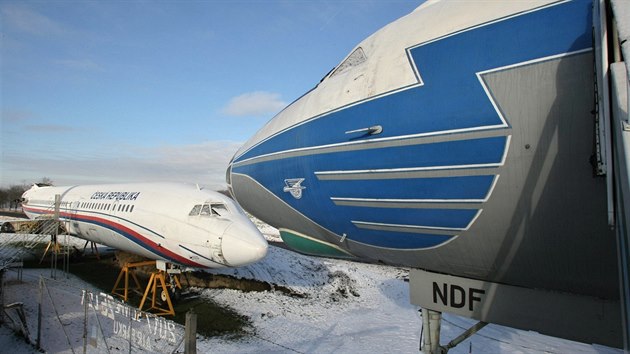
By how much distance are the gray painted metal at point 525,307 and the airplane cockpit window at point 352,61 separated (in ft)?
7.81

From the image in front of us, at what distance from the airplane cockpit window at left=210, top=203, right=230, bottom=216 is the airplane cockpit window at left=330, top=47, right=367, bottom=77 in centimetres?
933

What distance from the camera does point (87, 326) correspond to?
460 inches

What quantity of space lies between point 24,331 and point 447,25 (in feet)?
41.8

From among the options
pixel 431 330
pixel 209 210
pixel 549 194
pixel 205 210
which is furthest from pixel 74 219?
pixel 549 194

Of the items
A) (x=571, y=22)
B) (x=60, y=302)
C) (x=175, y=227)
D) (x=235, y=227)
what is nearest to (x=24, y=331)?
(x=60, y=302)

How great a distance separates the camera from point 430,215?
333 cm

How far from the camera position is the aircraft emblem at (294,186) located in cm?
436

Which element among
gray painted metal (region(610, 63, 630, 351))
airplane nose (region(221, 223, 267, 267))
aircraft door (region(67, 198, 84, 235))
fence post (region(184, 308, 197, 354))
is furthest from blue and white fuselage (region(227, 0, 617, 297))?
aircraft door (region(67, 198, 84, 235))

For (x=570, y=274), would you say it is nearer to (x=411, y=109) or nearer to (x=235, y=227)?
(x=411, y=109)

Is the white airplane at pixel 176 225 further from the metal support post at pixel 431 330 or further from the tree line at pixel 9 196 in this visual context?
the tree line at pixel 9 196

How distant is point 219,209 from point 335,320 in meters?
6.21

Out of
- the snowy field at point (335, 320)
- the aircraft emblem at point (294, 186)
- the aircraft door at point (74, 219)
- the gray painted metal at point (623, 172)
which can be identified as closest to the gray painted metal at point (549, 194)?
the gray painted metal at point (623, 172)

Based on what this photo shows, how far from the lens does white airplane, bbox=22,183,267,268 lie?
12.0 metres

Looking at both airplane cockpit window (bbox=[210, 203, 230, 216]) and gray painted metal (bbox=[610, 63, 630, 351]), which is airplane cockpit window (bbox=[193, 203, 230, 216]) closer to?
airplane cockpit window (bbox=[210, 203, 230, 216])
